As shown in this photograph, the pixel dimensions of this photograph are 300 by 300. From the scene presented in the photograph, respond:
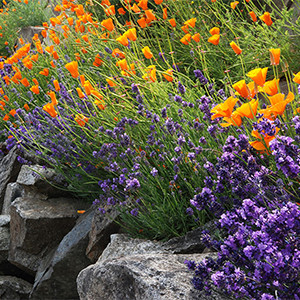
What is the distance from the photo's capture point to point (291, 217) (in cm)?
152

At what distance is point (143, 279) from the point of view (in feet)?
6.13

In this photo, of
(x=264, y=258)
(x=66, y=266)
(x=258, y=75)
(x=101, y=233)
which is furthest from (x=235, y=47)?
(x=66, y=266)

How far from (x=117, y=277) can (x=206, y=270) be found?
47 cm

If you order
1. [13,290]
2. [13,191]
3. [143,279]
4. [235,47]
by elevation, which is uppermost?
[235,47]

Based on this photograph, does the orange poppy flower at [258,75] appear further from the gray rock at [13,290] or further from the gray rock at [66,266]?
the gray rock at [13,290]

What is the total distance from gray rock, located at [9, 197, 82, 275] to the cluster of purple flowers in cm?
236

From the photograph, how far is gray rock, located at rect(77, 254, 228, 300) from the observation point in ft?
5.93

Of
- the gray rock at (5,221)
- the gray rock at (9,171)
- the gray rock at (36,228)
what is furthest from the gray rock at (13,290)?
the gray rock at (9,171)

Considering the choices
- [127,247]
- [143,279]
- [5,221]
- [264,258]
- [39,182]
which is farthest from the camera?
[5,221]

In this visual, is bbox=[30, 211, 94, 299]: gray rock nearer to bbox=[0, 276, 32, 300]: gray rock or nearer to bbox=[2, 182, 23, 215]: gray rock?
bbox=[0, 276, 32, 300]: gray rock

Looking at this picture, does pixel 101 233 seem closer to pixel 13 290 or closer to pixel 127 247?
pixel 127 247

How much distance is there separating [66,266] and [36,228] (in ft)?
1.74

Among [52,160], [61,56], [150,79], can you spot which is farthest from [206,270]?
[61,56]

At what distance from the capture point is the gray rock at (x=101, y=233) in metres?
3.23
